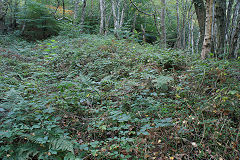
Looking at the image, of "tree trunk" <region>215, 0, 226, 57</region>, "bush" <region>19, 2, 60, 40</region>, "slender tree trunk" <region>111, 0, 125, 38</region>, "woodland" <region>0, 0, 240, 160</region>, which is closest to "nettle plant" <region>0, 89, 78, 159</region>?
"woodland" <region>0, 0, 240, 160</region>

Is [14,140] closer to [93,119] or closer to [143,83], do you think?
[93,119]

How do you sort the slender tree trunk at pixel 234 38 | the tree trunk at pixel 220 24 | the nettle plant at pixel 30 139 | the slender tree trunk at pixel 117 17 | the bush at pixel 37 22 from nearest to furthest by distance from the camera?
the nettle plant at pixel 30 139
the slender tree trunk at pixel 234 38
the tree trunk at pixel 220 24
the slender tree trunk at pixel 117 17
the bush at pixel 37 22

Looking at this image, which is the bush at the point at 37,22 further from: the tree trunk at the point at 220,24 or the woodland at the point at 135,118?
the tree trunk at the point at 220,24

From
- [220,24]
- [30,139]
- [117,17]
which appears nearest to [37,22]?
[117,17]

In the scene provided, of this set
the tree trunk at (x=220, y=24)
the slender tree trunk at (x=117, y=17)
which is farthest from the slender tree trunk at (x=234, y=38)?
the slender tree trunk at (x=117, y=17)

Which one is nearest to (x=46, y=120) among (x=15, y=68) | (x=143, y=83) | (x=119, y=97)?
(x=119, y=97)

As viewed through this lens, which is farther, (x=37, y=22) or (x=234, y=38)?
(x=37, y=22)

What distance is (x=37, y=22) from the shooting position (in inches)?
600

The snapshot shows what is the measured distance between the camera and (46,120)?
2.91 m

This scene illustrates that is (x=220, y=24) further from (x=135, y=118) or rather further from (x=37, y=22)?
(x=37, y=22)

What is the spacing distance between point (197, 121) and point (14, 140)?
3085 mm

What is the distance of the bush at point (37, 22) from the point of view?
14.4 meters

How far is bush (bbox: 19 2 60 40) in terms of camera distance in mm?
14441

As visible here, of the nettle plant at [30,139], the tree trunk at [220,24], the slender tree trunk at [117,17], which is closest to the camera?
the nettle plant at [30,139]
